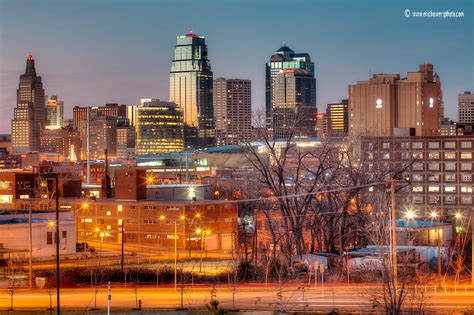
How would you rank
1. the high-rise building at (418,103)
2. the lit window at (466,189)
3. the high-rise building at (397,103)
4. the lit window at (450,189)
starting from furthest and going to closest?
the high-rise building at (397,103) < the high-rise building at (418,103) < the lit window at (450,189) < the lit window at (466,189)

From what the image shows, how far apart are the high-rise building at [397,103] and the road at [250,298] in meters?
82.2

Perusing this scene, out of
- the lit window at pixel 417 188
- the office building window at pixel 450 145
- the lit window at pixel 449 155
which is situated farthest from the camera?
the lit window at pixel 417 188

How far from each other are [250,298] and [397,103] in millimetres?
88033

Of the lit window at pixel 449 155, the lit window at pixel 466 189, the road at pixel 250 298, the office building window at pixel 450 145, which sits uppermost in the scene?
the office building window at pixel 450 145

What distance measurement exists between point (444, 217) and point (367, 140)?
36.9 feet

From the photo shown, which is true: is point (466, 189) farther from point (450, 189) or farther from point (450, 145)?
point (450, 145)

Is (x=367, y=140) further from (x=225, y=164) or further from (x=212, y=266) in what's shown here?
(x=225, y=164)

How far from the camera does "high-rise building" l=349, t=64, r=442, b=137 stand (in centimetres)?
11250

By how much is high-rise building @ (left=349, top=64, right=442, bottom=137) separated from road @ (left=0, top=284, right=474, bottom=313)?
8216cm

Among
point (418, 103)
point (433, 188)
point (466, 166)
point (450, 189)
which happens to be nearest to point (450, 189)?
point (450, 189)

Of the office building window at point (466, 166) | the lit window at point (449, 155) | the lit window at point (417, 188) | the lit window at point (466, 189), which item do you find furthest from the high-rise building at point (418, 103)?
the lit window at point (466, 189)

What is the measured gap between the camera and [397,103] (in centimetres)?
11350

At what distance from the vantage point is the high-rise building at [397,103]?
112500 mm

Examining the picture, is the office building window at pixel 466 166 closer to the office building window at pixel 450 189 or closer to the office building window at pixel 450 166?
the office building window at pixel 450 166
